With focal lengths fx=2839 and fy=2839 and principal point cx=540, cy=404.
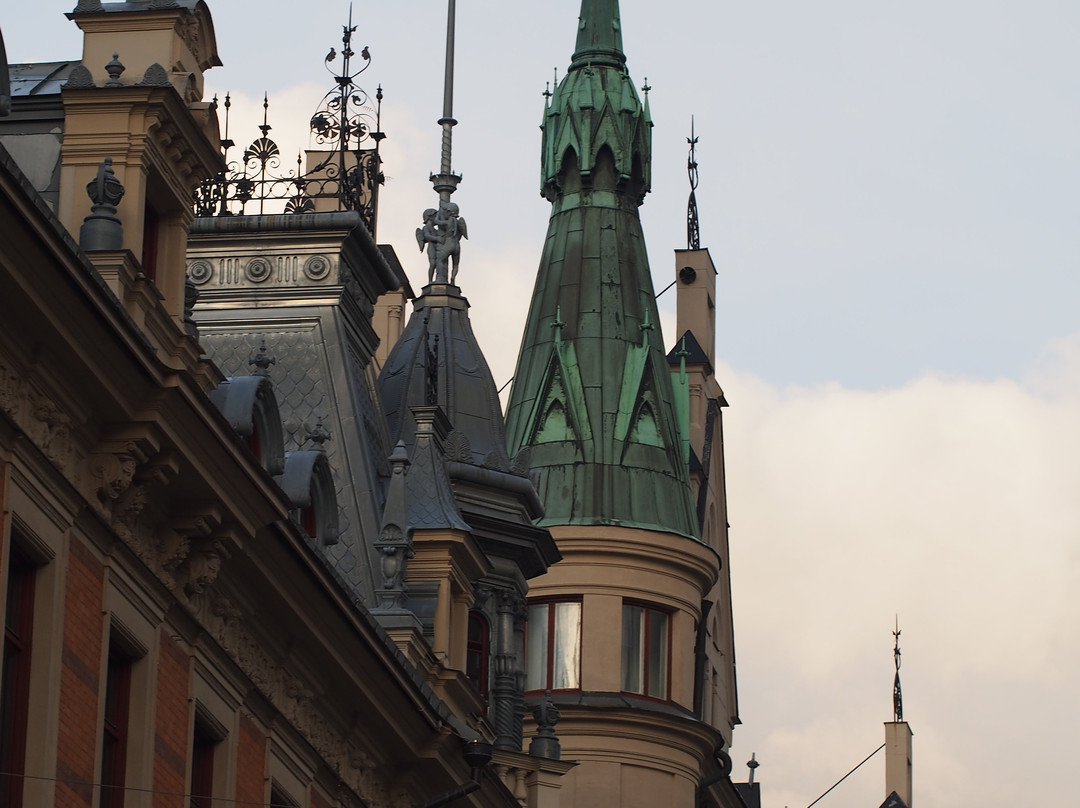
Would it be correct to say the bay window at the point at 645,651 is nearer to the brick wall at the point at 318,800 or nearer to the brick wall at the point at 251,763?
the brick wall at the point at 318,800

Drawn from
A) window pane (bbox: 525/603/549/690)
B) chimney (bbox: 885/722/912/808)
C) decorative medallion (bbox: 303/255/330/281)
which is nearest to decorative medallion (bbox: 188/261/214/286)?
decorative medallion (bbox: 303/255/330/281)

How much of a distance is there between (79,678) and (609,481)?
28250 mm

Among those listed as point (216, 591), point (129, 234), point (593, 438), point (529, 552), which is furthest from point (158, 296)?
point (593, 438)

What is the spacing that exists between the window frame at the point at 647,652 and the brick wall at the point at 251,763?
22.0 m

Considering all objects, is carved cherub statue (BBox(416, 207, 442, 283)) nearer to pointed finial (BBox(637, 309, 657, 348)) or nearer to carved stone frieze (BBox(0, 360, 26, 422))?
pointed finial (BBox(637, 309, 657, 348))

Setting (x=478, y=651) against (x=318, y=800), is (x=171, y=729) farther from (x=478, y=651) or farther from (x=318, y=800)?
(x=478, y=651)

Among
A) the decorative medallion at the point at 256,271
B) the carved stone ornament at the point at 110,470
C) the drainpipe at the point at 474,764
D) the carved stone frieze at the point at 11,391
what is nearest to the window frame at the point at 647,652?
the decorative medallion at the point at 256,271

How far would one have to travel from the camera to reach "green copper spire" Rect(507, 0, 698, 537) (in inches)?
1973

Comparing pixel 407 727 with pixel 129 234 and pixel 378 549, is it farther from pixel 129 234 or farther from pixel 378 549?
pixel 129 234

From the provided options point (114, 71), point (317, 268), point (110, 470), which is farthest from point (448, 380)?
point (110, 470)

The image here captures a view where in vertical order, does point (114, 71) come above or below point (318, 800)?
above

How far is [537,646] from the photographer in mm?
49094

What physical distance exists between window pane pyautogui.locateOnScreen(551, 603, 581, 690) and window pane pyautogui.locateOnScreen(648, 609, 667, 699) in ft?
4.42

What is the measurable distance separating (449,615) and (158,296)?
39.8 feet
